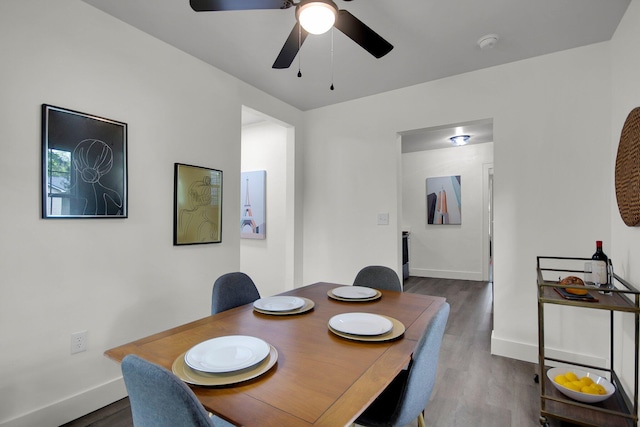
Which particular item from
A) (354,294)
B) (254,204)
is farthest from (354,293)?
(254,204)

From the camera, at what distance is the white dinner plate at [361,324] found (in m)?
1.22

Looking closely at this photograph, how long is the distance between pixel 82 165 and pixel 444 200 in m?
5.34

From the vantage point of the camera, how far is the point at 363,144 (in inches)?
136

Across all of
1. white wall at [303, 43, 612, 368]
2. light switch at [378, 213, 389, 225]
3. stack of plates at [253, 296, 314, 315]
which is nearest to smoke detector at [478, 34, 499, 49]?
white wall at [303, 43, 612, 368]

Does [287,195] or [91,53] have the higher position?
[91,53]

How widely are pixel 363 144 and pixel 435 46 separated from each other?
1.24m

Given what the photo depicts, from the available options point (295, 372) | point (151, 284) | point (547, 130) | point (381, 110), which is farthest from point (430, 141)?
point (295, 372)

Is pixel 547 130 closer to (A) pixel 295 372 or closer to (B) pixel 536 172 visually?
(B) pixel 536 172

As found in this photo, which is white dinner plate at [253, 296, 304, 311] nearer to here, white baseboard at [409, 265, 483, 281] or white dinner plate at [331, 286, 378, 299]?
white dinner plate at [331, 286, 378, 299]

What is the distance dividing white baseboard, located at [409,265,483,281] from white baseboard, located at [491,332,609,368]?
3.08m

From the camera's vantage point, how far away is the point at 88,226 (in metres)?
1.93

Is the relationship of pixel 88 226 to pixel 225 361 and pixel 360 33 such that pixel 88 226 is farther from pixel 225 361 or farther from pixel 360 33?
pixel 360 33

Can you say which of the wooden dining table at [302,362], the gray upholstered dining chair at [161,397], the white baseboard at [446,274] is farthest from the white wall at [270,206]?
the gray upholstered dining chair at [161,397]

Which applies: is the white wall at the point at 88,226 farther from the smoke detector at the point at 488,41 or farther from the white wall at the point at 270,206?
the smoke detector at the point at 488,41
